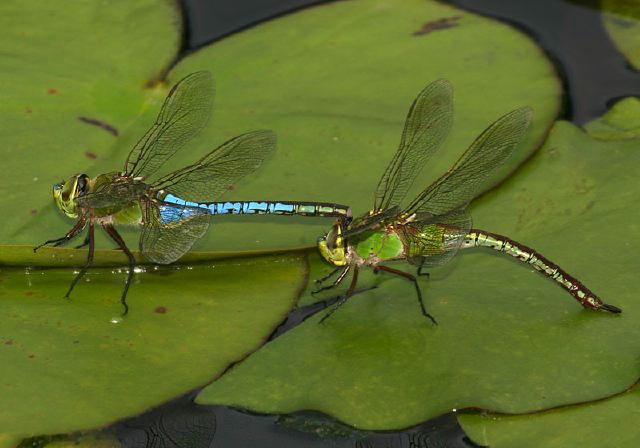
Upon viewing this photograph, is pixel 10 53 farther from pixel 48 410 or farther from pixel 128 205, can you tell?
pixel 48 410

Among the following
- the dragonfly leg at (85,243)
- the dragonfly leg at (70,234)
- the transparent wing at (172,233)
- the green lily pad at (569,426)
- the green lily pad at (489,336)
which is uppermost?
the dragonfly leg at (70,234)

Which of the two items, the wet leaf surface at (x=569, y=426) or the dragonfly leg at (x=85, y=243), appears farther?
the dragonfly leg at (x=85, y=243)

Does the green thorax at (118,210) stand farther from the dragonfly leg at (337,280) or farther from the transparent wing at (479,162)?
the transparent wing at (479,162)

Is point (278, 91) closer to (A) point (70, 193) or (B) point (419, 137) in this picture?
(B) point (419, 137)

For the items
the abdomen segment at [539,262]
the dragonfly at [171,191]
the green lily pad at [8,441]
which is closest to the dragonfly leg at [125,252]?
the dragonfly at [171,191]

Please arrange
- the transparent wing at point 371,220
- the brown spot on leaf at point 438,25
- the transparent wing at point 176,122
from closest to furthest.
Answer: the transparent wing at point 371,220, the transparent wing at point 176,122, the brown spot on leaf at point 438,25

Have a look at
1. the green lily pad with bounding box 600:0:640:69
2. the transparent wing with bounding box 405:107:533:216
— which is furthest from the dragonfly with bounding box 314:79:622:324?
the green lily pad with bounding box 600:0:640:69

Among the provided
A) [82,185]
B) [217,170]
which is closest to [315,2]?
[217,170]

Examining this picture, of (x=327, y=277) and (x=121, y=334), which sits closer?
(x=121, y=334)
